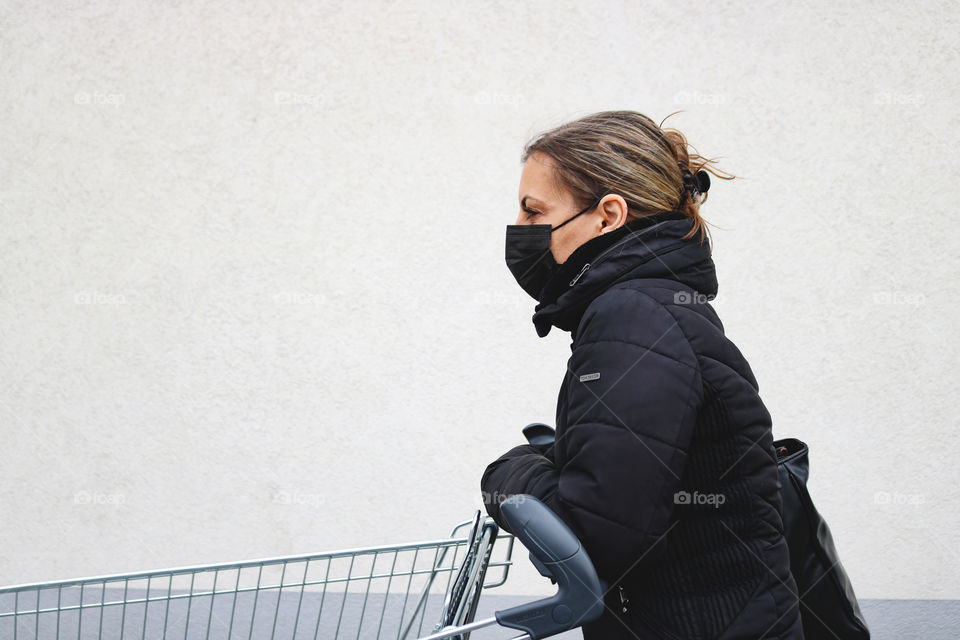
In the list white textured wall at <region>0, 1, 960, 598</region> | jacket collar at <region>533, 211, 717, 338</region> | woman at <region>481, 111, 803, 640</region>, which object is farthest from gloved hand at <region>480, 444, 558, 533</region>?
white textured wall at <region>0, 1, 960, 598</region>

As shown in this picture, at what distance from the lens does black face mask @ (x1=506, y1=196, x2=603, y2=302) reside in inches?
50.7

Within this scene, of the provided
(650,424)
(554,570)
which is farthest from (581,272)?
(554,570)

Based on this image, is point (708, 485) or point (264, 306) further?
point (264, 306)

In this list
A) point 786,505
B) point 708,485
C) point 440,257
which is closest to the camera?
point 708,485

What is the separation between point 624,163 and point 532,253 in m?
0.24

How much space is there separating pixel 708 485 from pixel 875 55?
313 centimetres

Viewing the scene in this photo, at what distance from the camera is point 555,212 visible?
4.19 ft

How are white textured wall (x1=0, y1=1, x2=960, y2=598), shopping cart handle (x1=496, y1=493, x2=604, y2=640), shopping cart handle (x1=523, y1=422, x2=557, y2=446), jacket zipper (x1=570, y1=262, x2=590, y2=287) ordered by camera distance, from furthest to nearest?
1. white textured wall (x1=0, y1=1, x2=960, y2=598)
2. shopping cart handle (x1=523, y1=422, x2=557, y2=446)
3. jacket zipper (x1=570, y1=262, x2=590, y2=287)
4. shopping cart handle (x1=496, y1=493, x2=604, y2=640)

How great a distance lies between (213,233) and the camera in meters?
3.40

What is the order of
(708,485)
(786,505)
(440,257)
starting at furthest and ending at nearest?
(440,257) < (786,505) < (708,485)

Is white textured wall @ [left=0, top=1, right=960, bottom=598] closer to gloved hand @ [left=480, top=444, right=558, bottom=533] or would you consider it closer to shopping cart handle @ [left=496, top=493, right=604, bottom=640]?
gloved hand @ [left=480, top=444, right=558, bottom=533]

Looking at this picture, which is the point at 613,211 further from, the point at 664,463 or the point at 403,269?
the point at 403,269

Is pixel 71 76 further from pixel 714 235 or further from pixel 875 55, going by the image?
pixel 875 55

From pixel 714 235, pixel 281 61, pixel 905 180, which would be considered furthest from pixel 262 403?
pixel 905 180
